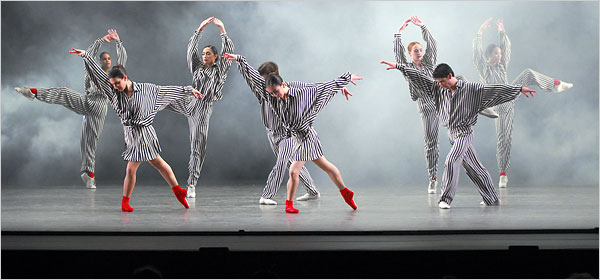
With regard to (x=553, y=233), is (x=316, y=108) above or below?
above

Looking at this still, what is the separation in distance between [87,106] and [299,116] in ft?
12.1

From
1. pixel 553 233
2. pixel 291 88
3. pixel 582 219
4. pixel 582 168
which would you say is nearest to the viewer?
pixel 553 233

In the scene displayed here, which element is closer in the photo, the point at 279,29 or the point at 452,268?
the point at 452,268

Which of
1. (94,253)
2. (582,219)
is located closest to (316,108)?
(582,219)

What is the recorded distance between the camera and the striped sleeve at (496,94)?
5.38 meters

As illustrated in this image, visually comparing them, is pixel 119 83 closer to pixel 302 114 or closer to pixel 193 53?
pixel 302 114

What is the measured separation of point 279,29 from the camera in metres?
9.70

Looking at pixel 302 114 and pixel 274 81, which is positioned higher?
pixel 274 81

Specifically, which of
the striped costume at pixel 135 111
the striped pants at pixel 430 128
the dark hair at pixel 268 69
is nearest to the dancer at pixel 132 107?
the striped costume at pixel 135 111

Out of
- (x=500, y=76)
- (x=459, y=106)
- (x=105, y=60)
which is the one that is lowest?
(x=459, y=106)

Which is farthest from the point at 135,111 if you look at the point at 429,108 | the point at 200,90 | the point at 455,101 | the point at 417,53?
the point at 429,108

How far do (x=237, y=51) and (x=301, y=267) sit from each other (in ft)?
21.3

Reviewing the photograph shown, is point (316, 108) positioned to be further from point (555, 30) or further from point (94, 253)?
point (555, 30)

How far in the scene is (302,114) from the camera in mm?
5219
